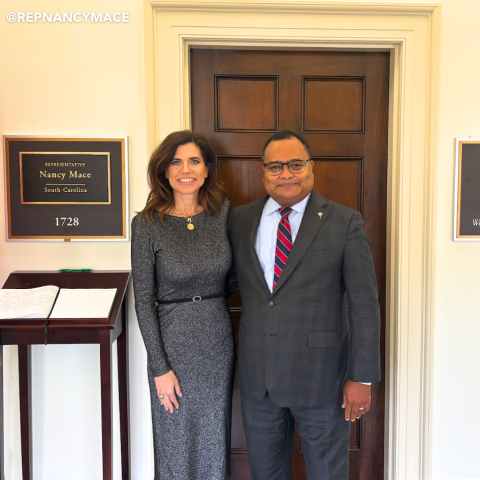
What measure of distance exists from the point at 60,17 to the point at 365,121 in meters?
1.49

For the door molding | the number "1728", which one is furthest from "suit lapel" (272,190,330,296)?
the number "1728"

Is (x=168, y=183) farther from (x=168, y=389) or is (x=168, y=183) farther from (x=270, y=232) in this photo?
(x=168, y=389)

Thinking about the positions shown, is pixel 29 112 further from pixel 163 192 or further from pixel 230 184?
pixel 230 184

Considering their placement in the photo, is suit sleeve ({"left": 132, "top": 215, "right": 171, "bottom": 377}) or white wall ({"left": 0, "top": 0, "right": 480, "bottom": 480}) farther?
white wall ({"left": 0, "top": 0, "right": 480, "bottom": 480})

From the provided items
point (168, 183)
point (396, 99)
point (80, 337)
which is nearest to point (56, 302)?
point (80, 337)

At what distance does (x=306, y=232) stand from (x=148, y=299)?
617 mm

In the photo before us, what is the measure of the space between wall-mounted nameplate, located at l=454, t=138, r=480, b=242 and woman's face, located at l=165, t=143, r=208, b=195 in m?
1.23

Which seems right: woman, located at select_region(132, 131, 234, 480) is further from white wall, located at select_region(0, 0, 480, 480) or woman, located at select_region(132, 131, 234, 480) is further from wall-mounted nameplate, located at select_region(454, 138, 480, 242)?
wall-mounted nameplate, located at select_region(454, 138, 480, 242)

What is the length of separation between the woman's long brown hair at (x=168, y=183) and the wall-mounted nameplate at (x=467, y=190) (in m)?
1.13

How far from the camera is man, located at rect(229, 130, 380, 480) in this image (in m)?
1.41

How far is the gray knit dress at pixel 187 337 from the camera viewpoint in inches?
57.1

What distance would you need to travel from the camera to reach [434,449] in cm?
197

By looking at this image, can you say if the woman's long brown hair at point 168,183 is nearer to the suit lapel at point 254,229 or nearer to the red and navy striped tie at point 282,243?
the suit lapel at point 254,229

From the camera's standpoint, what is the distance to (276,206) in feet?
4.97
